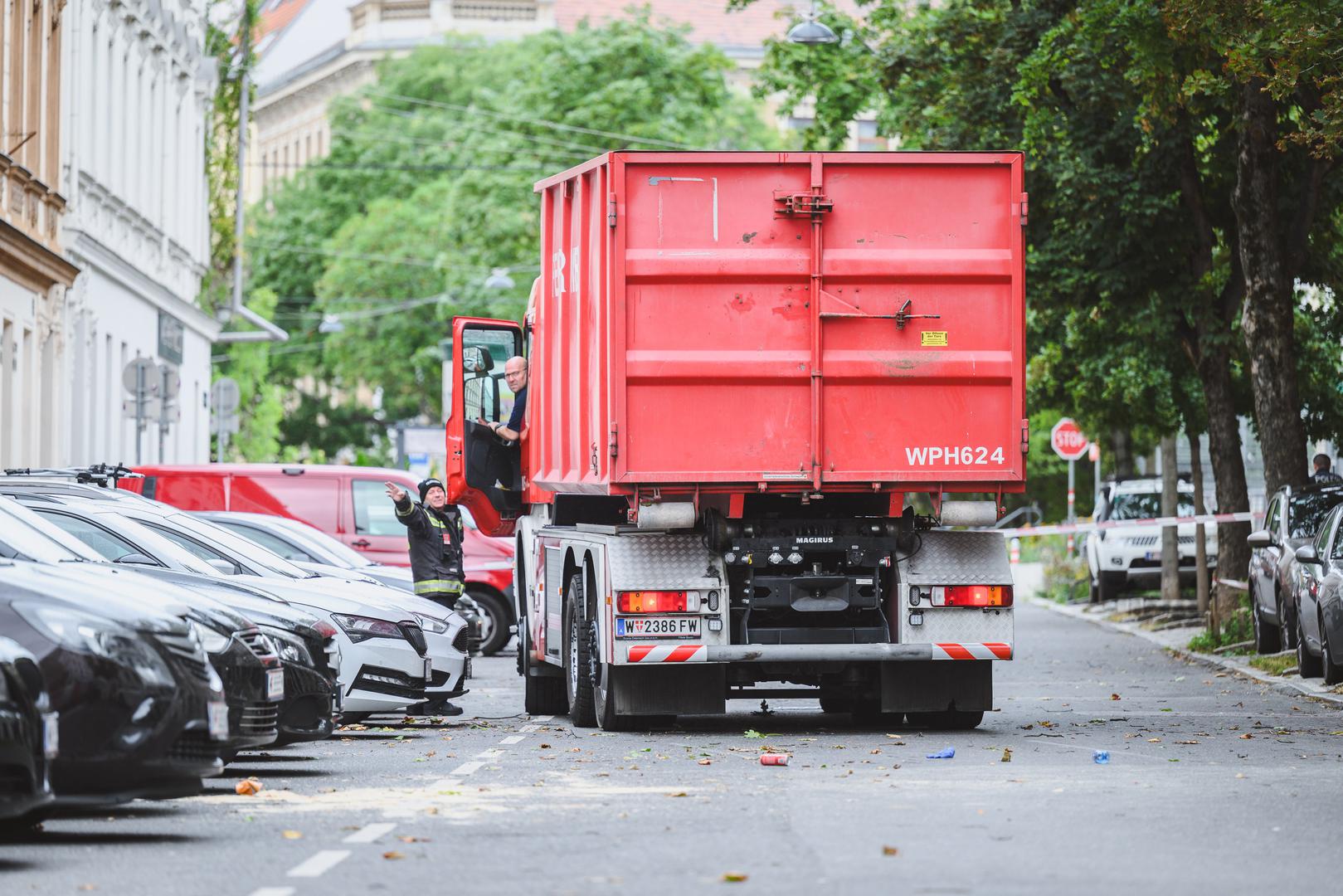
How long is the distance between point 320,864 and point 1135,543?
2897 centimetres

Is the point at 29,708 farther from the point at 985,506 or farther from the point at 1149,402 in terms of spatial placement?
the point at 1149,402

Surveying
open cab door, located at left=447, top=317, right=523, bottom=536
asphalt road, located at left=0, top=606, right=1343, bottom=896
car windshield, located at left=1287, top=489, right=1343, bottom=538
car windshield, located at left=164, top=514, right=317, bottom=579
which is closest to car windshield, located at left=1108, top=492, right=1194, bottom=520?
car windshield, located at left=1287, top=489, right=1343, bottom=538

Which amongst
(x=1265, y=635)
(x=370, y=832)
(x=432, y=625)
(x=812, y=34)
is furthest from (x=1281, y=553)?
(x=370, y=832)

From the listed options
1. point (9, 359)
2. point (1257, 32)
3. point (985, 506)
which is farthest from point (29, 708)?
point (9, 359)

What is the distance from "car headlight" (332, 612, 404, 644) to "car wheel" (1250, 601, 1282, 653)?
1017 centimetres

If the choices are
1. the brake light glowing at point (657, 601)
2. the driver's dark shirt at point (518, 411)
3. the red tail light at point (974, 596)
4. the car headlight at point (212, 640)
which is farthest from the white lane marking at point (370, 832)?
the driver's dark shirt at point (518, 411)

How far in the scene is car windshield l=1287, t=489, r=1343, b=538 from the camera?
23.6m

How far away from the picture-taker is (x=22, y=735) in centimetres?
973

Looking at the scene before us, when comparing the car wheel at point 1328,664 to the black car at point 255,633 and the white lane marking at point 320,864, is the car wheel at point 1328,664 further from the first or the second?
the white lane marking at point 320,864

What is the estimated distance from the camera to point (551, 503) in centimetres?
1830

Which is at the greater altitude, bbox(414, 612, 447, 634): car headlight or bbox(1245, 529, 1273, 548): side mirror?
bbox(1245, 529, 1273, 548): side mirror

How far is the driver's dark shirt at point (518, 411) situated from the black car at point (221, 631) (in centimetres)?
657

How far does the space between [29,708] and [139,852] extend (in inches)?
32.6

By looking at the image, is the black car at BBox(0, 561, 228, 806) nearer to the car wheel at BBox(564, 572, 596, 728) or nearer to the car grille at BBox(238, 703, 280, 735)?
the car grille at BBox(238, 703, 280, 735)
